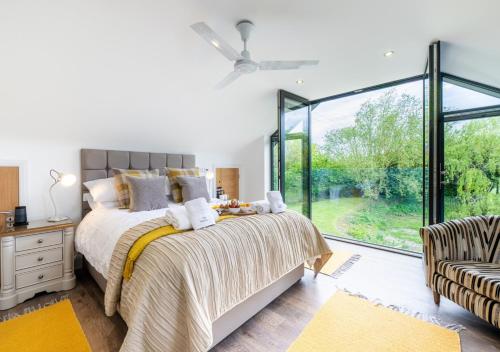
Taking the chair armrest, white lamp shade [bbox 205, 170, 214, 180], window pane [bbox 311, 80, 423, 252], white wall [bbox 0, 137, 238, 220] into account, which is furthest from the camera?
white lamp shade [bbox 205, 170, 214, 180]

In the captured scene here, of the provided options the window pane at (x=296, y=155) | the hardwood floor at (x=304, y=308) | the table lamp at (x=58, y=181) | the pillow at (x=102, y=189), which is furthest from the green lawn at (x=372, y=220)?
the table lamp at (x=58, y=181)

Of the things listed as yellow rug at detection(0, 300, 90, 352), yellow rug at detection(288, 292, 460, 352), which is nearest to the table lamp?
yellow rug at detection(0, 300, 90, 352)

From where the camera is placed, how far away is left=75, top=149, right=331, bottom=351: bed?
1.36 metres

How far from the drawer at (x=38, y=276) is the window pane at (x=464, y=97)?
4.67 m

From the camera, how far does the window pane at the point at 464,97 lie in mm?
2596

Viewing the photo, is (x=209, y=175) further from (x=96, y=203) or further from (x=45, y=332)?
(x=45, y=332)

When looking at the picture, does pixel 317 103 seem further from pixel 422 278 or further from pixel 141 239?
pixel 141 239

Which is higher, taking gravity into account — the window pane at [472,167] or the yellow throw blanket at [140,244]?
the window pane at [472,167]

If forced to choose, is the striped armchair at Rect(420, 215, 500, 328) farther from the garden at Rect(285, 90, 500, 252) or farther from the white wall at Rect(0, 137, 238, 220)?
the white wall at Rect(0, 137, 238, 220)

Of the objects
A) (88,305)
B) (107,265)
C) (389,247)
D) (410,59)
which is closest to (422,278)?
(389,247)

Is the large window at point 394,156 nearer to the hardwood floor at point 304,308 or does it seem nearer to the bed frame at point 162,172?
the hardwood floor at point 304,308

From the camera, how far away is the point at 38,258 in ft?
7.61

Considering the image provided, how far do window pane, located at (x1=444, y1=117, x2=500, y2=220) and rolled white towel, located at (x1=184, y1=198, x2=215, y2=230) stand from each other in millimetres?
2810

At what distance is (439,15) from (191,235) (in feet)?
9.16
